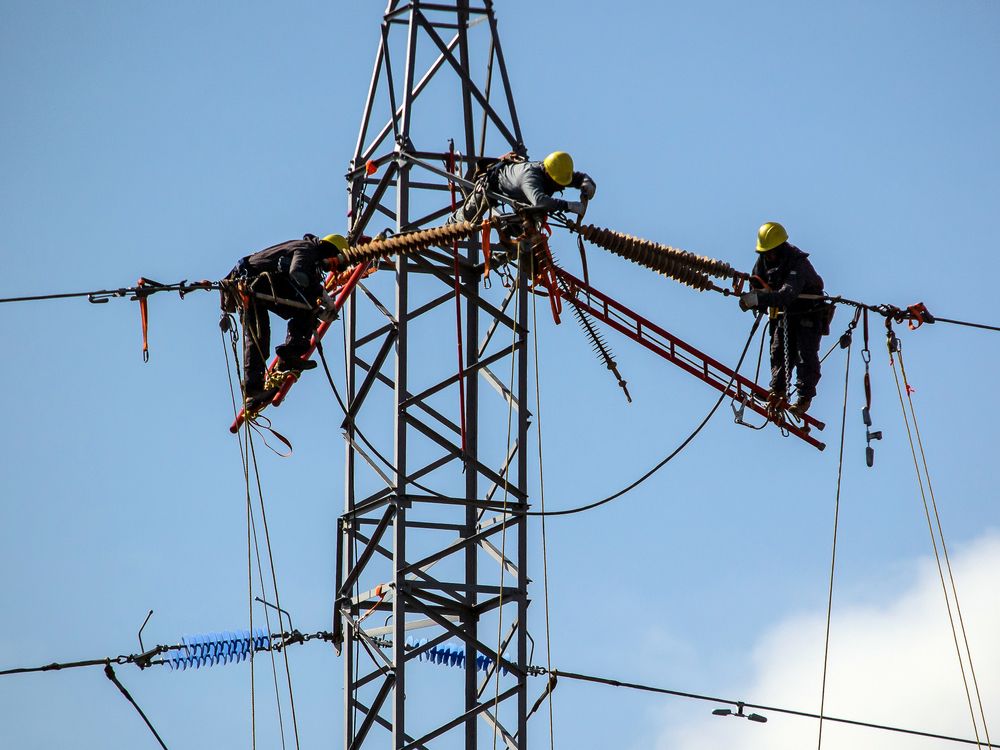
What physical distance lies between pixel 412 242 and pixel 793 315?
3.88 metres

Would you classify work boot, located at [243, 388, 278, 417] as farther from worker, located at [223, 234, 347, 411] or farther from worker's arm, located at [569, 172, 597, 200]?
worker's arm, located at [569, 172, 597, 200]

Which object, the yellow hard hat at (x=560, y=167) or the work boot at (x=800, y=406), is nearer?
the yellow hard hat at (x=560, y=167)

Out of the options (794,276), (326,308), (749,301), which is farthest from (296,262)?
(794,276)

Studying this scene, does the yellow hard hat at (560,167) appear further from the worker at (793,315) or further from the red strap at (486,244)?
the worker at (793,315)

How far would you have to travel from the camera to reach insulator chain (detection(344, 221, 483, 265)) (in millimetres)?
17109

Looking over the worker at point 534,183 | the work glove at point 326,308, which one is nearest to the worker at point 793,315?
the worker at point 534,183

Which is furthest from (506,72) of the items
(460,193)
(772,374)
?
(772,374)

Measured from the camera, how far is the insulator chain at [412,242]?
1711 cm

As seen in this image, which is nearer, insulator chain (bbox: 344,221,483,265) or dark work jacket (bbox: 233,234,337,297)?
insulator chain (bbox: 344,221,483,265)

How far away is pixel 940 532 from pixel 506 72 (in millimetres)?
5808

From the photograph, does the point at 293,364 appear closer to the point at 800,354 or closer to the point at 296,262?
the point at 296,262

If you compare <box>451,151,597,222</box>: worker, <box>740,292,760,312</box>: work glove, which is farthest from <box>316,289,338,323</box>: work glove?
<box>740,292,760,312</box>: work glove

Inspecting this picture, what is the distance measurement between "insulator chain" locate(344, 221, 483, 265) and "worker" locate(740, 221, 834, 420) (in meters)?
3.07

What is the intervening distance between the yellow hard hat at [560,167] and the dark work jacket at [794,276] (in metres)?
2.79
